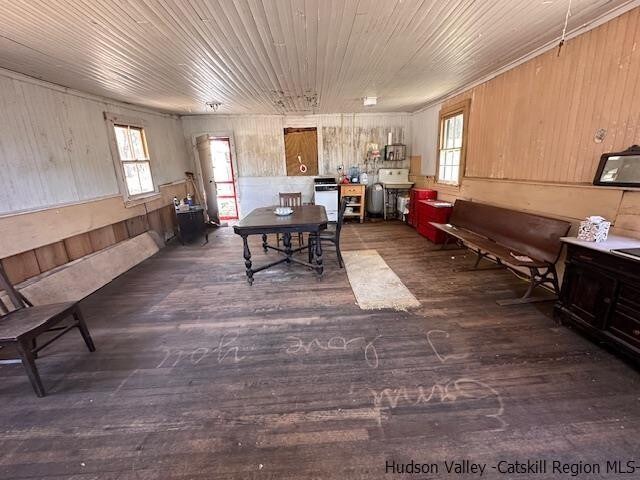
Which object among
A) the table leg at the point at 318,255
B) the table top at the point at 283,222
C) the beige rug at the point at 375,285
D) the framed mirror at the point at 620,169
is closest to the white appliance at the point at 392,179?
the beige rug at the point at 375,285

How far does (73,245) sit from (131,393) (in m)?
2.72

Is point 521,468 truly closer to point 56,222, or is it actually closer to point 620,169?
point 620,169

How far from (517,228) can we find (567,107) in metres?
1.27

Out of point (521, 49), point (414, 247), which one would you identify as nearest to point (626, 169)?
point (521, 49)

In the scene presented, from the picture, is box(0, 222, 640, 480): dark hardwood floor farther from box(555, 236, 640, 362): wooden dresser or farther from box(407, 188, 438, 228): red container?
box(407, 188, 438, 228): red container

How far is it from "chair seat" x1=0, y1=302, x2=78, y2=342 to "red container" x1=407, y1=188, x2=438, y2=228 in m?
5.50

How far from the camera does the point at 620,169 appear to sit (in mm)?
2316

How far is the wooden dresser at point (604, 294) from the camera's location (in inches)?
73.5

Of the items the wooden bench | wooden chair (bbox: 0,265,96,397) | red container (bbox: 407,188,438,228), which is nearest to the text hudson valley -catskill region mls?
the wooden bench

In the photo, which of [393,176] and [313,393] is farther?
[393,176]

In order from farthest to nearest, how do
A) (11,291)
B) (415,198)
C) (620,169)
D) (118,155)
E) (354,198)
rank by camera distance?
1. (354,198)
2. (415,198)
3. (118,155)
4. (620,169)
5. (11,291)

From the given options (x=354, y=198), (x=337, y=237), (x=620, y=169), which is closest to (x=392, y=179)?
(x=354, y=198)

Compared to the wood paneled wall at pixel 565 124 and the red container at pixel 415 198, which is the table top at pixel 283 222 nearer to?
the wood paneled wall at pixel 565 124

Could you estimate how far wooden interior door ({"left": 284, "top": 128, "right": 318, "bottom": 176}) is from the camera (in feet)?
22.7
